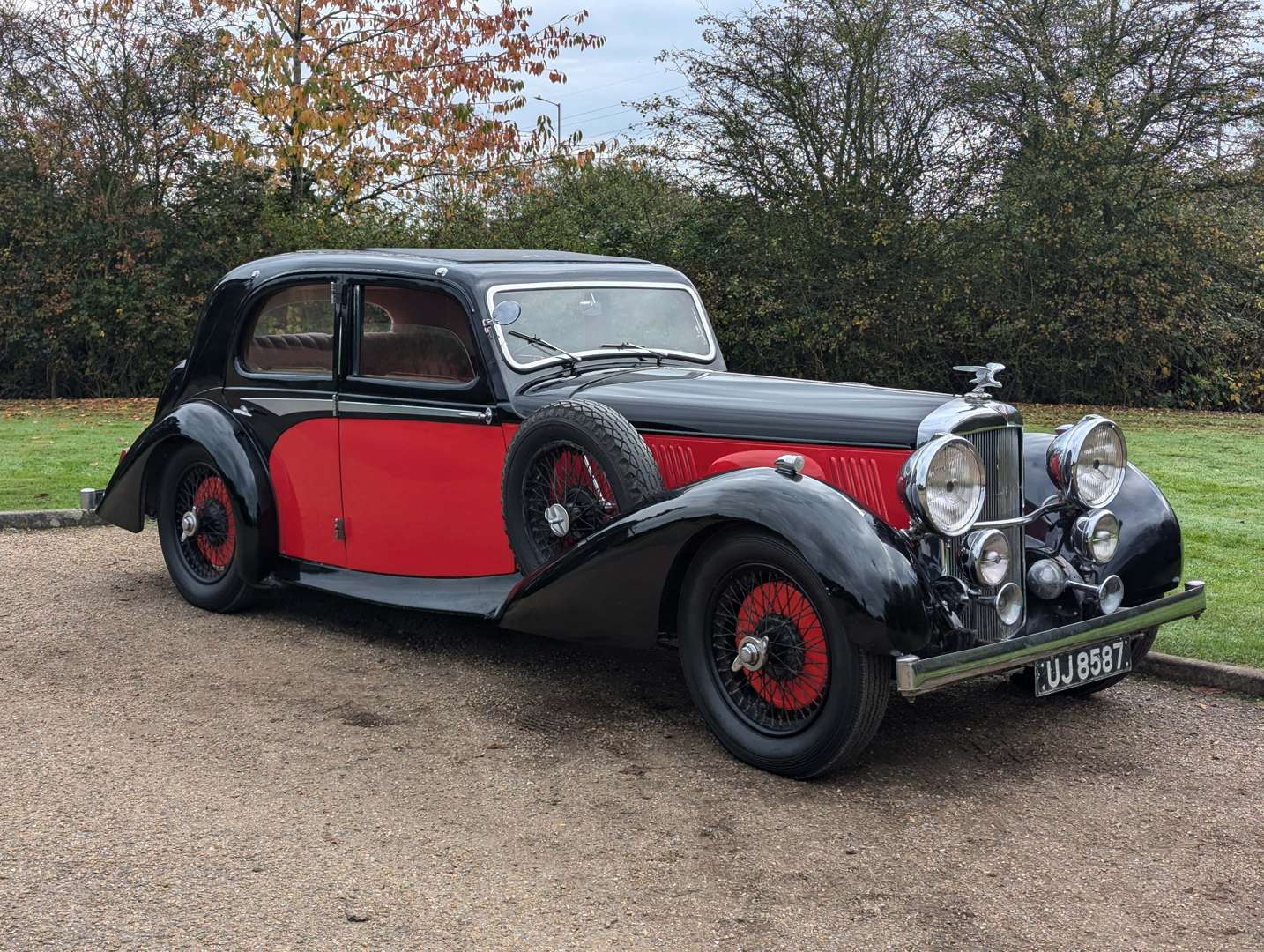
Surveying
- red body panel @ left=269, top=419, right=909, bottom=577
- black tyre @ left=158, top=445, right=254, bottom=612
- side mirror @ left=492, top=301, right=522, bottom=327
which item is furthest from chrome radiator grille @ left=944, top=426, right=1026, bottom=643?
black tyre @ left=158, top=445, right=254, bottom=612

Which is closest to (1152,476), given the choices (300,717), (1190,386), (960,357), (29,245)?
(960,357)

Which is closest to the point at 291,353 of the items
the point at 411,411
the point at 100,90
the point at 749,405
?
the point at 411,411

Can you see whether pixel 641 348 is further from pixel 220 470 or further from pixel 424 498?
pixel 220 470

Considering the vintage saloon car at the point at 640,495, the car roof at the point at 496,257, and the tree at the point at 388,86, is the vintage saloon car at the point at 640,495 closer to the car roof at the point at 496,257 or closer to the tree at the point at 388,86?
the car roof at the point at 496,257

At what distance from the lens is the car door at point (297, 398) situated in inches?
237

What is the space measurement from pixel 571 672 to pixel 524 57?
12.4 metres

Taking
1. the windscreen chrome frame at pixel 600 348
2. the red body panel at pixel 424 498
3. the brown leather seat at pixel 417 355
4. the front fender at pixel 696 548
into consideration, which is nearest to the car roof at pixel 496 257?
the windscreen chrome frame at pixel 600 348

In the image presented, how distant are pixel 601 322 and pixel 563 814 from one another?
2604 mm

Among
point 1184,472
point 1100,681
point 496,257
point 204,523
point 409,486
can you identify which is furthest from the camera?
point 1184,472

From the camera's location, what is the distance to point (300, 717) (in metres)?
4.89

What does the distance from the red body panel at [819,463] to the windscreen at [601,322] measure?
882 millimetres

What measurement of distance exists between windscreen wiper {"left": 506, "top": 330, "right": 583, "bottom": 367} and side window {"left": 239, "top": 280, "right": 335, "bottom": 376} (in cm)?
99

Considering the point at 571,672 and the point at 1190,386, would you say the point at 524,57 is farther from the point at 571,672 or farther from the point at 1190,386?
the point at 571,672

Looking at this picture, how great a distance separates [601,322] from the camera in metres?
5.91
